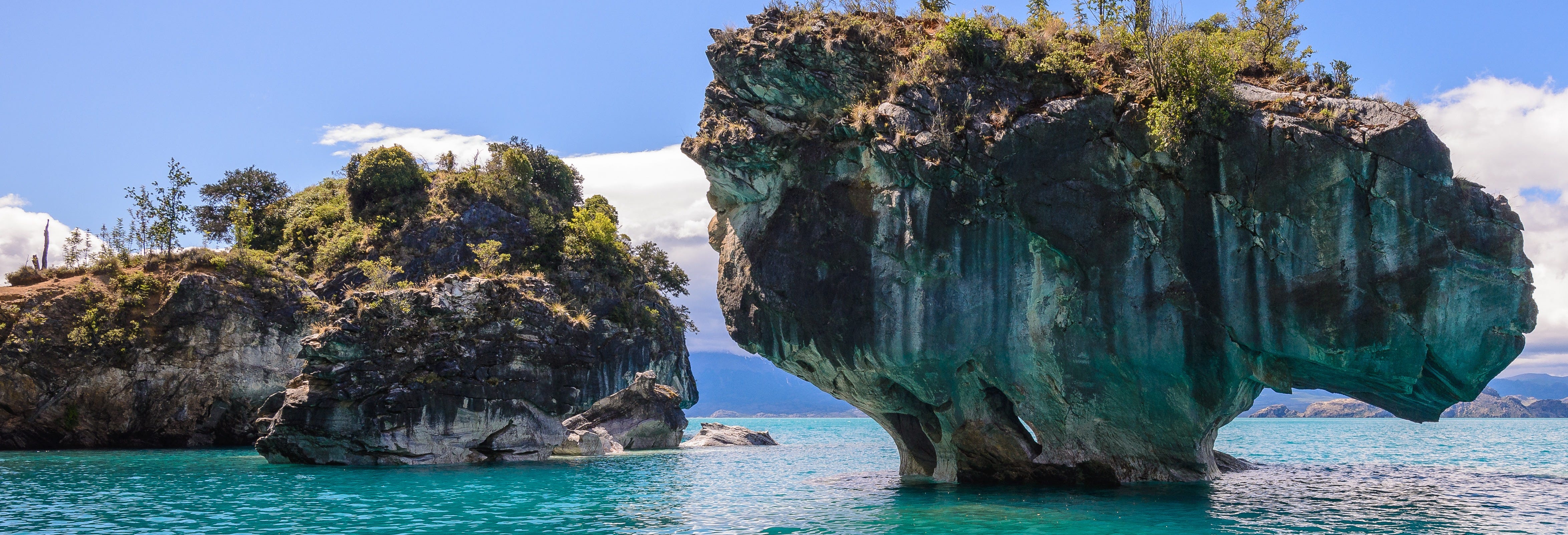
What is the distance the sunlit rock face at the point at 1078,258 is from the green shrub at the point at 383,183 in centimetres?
3117

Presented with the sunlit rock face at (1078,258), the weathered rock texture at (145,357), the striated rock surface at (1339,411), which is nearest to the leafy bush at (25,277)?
the weathered rock texture at (145,357)

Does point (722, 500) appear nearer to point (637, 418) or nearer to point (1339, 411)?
point (637, 418)

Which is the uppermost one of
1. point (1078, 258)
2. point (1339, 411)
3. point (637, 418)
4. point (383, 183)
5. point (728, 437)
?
point (383, 183)

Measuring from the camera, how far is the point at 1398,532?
14.9 m

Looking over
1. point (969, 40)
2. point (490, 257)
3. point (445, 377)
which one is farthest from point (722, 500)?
point (490, 257)

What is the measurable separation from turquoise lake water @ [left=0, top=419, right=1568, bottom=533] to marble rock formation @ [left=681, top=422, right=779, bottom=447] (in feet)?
65.7

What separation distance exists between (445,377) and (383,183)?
1973 centimetres

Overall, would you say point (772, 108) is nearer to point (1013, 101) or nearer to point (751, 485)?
point (1013, 101)

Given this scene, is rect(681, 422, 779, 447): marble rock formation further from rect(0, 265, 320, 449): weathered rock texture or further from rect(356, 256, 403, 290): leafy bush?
rect(0, 265, 320, 449): weathered rock texture

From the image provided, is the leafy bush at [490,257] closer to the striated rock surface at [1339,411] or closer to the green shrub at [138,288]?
the green shrub at [138,288]

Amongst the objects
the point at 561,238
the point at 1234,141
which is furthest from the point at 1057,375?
the point at 561,238

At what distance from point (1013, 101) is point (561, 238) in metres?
31.0

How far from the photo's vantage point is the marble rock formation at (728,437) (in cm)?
5556

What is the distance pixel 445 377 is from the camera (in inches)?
1332
